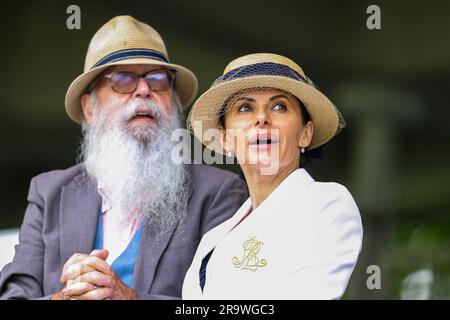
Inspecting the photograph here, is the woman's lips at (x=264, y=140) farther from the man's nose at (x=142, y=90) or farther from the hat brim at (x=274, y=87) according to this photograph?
the man's nose at (x=142, y=90)

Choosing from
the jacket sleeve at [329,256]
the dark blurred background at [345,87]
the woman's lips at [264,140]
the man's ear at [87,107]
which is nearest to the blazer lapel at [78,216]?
the man's ear at [87,107]

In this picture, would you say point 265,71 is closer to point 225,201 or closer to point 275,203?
point 275,203

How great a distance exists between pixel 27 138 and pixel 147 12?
1515 mm

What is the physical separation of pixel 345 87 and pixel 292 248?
361cm

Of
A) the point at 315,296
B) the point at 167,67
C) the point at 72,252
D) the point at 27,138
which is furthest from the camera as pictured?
the point at 27,138

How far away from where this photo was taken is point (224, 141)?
2.73m

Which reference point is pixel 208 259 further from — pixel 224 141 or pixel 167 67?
pixel 167 67

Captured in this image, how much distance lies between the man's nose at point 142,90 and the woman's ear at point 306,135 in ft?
2.19

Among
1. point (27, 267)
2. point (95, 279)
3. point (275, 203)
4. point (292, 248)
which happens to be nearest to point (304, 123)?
point (275, 203)

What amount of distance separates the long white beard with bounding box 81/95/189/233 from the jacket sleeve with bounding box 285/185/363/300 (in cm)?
71

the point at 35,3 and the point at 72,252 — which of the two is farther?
the point at 35,3

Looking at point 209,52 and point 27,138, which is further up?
point 209,52

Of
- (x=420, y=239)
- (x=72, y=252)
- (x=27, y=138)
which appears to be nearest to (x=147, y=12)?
(x=27, y=138)

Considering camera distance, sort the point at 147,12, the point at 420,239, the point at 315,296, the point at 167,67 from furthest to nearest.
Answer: the point at 420,239
the point at 147,12
the point at 167,67
the point at 315,296
